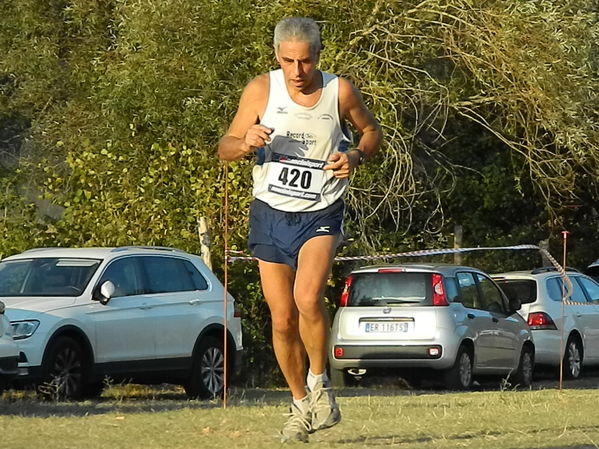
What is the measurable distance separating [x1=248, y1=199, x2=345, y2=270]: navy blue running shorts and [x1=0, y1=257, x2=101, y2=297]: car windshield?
7.30 meters

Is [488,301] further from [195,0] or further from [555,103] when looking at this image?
[195,0]

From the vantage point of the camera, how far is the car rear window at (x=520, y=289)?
2141 cm

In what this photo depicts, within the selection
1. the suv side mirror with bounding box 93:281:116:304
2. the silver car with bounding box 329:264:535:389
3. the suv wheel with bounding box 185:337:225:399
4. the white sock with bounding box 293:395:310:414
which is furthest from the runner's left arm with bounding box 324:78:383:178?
the silver car with bounding box 329:264:535:389

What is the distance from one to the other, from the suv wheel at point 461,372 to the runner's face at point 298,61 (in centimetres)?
1045

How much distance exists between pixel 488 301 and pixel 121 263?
224 inches

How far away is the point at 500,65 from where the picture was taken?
21047 mm

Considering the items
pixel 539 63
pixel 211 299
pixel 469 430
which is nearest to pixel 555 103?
pixel 539 63

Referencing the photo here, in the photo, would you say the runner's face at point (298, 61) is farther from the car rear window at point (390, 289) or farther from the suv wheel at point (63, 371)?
the car rear window at point (390, 289)

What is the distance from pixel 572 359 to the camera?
2192 centimetres

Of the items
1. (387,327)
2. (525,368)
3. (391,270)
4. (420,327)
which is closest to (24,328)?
(387,327)

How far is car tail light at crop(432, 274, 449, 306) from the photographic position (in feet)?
59.7

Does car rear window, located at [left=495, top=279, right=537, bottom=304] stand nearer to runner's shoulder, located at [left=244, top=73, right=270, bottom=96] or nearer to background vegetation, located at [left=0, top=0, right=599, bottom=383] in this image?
background vegetation, located at [left=0, top=0, right=599, bottom=383]

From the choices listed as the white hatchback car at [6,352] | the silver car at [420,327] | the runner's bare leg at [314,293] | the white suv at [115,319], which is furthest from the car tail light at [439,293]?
the runner's bare leg at [314,293]

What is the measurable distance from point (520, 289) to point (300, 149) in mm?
13983
